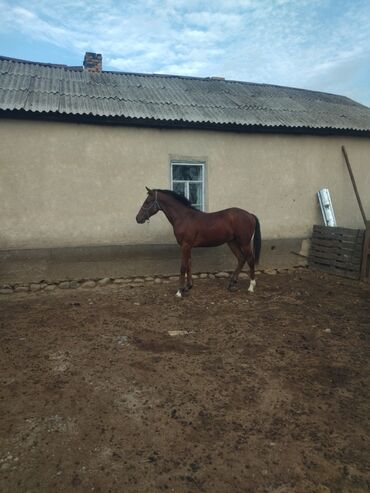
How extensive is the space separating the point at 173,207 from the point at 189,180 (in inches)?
54.1

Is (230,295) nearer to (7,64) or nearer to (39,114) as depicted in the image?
(39,114)

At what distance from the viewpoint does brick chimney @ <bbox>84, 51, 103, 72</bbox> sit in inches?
379

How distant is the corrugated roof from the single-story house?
1.7 inches

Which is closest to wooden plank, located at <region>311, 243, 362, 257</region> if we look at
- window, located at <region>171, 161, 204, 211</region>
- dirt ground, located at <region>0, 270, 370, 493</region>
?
dirt ground, located at <region>0, 270, 370, 493</region>

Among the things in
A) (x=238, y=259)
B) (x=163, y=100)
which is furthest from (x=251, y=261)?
(x=163, y=100)

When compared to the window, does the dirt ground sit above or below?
below

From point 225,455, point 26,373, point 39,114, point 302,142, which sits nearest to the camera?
point 225,455

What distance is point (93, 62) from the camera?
9.68 metres

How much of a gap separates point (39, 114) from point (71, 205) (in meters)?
1.81

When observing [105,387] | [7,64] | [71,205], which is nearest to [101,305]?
[71,205]

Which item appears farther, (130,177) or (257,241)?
(130,177)

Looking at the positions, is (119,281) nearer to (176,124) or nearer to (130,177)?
(130,177)

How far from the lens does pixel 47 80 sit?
788cm

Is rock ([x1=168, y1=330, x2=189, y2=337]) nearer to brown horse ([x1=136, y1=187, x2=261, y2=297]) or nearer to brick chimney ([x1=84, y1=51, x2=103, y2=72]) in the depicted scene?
brown horse ([x1=136, y1=187, x2=261, y2=297])
